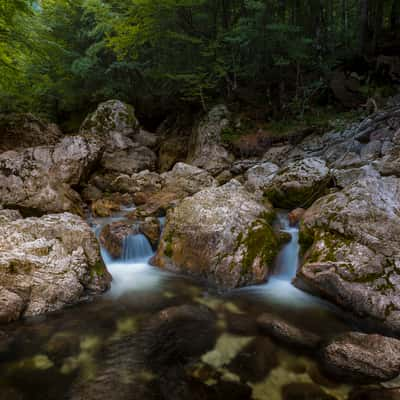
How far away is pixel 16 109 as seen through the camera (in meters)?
13.1

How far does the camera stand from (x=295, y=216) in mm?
6914

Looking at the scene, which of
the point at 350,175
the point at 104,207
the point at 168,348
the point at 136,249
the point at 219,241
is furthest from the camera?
the point at 104,207

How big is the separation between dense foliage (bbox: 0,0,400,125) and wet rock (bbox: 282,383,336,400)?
9863 millimetres

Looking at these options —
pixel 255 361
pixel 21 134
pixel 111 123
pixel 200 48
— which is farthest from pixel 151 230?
pixel 21 134

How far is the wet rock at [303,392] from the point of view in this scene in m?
3.09

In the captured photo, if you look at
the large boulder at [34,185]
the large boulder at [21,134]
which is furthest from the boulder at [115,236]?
the large boulder at [21,134]

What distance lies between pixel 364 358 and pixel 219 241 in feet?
9.29

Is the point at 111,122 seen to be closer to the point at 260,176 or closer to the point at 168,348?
the point at 260,176

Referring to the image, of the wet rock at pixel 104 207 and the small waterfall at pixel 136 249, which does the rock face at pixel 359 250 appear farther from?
the wet rock at pixel 104 207

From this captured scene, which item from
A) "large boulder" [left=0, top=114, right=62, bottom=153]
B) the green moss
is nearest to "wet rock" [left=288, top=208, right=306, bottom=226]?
the green moss

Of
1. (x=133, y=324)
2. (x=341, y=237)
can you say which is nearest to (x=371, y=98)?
(x=341, y=237)

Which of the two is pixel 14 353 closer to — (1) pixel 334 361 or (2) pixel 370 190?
(1) pixel 334 361

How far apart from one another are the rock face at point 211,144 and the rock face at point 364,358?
8.68 m

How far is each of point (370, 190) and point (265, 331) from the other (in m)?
3.23
